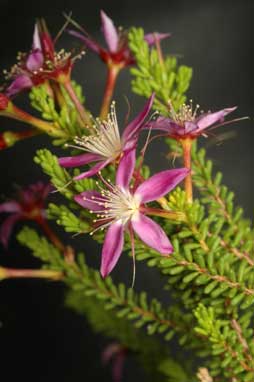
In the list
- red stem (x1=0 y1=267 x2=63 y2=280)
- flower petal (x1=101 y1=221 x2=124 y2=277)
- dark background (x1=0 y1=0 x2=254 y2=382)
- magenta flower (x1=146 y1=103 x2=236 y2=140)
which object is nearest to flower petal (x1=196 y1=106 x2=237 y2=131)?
magenta flower (x1=146 y1=103 x2=236 y2=140)

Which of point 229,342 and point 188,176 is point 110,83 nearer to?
point 188,176

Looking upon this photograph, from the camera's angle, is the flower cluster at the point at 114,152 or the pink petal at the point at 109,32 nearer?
the flower cluster at the point at 114,152

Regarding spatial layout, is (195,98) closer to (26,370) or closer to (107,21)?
(26,370)

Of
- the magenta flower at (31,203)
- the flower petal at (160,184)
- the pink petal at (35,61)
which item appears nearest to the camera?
the flower petal at (160,184)

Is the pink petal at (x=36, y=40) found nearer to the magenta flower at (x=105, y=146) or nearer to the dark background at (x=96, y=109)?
the magenta flower at (x=105, y=146)

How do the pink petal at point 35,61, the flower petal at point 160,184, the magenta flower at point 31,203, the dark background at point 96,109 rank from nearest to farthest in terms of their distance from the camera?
the flower petal at point 160,184 < the pink petal at point 35,61 < the magenta flower at point 31,203 < the dark background at point 96,109

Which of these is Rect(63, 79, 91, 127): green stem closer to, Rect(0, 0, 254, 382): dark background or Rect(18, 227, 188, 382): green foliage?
Rect(18, 227, 188, 382): green foliage

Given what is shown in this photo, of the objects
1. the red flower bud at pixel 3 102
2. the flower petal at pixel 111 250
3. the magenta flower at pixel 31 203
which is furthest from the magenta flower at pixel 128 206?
the magenta flower at pixel 31 203
